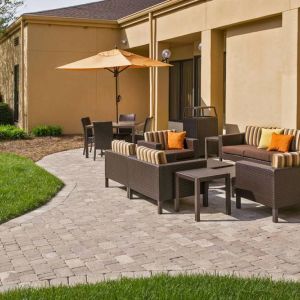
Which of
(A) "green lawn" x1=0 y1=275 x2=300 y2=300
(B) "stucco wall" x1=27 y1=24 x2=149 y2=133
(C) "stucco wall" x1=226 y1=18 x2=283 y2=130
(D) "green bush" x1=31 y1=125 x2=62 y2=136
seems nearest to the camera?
(A) "green lawn" x1=0 y1=275 x2=300 y2=300

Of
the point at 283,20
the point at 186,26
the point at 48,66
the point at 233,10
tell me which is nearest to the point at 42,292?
the point at 283,20

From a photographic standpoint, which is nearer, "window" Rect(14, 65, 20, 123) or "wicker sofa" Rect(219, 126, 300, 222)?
"wicker sofa" Rect(219, 126, 300, 222)

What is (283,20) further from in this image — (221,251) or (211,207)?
(221,251)

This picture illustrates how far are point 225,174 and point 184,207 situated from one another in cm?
97

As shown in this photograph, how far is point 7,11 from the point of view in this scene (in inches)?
891

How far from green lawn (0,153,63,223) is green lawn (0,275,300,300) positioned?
2.91 meters

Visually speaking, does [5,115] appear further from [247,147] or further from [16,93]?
[247,147]

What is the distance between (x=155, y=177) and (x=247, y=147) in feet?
13.3

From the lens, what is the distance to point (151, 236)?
6125 millimetres

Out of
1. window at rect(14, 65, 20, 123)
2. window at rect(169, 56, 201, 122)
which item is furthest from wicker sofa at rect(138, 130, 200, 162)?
window at rect(14, 65, 20, 123)

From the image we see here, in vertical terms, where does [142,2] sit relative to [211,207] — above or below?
above

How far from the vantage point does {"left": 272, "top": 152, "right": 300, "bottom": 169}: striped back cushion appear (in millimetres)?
6641

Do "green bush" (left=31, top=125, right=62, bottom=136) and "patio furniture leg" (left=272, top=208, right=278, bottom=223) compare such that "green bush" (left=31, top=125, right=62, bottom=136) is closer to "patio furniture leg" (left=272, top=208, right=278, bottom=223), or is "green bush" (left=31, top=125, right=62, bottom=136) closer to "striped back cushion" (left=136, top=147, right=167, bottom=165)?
"striped back cushion" (left=136, top=147, right=167, bottom=165)

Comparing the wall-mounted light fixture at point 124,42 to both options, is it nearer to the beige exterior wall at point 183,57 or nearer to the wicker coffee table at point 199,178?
the beige exterior wall at point 183,57
